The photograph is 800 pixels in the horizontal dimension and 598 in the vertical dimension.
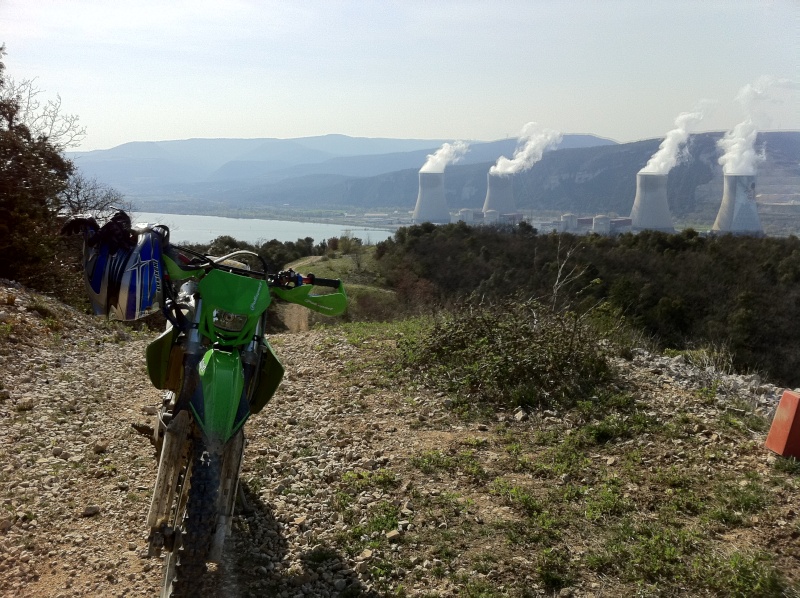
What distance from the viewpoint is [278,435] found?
5.77 meters

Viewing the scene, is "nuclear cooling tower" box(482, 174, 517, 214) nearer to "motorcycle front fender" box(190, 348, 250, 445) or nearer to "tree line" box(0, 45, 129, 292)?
"tree line" box(0, 45, 129, 292)

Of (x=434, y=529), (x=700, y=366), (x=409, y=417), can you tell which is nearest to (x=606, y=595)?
(x=434, y=529)

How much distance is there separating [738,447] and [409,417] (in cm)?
276

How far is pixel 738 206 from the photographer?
39.0m

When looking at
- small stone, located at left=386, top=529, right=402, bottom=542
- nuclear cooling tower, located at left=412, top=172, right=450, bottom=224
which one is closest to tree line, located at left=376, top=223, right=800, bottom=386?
small stone, located at left=386, top=529, right=402, bottom=542

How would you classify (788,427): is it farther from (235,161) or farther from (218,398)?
(235,161)

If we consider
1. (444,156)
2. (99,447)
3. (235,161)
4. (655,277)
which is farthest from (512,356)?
(235,161)

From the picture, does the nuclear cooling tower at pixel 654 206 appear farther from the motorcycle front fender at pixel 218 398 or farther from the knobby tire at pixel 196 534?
the knobby tire at pixel 196 534

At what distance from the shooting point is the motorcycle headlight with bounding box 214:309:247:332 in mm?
3029

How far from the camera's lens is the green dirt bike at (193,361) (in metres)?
2.75

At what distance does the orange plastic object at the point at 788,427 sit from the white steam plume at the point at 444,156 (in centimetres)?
5822

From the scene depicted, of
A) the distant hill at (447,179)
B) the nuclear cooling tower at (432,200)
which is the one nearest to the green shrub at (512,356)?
the distant hill at (447,179)

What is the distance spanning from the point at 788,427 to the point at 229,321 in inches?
151

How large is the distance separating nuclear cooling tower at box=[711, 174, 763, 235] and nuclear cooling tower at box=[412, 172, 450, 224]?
24.1 m
